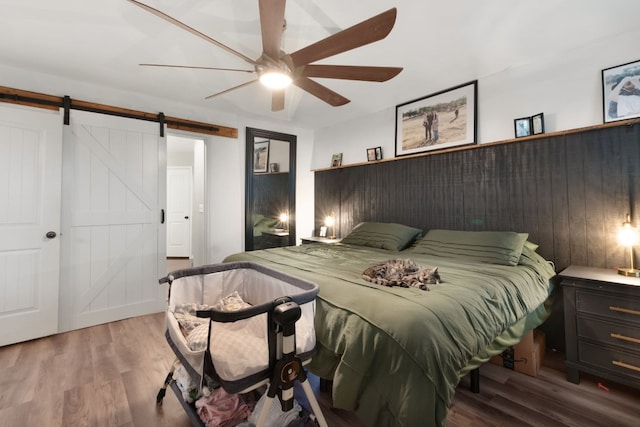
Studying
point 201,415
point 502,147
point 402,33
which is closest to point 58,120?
point 201,415

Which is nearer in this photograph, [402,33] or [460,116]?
[402,33]

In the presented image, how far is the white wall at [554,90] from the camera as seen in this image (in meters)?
2.29

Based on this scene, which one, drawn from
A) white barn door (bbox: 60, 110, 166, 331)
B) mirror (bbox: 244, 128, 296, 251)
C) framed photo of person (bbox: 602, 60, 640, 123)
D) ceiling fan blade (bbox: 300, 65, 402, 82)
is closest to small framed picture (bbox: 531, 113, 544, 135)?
framed photo of person (bbox: 602, 60, 640, 123)

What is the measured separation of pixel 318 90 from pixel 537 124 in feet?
6.32

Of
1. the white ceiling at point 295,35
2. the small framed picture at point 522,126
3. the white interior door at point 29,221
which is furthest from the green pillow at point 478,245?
the white interior door at point 29,221

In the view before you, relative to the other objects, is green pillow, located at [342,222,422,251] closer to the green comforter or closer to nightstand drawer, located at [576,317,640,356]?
the green comforter

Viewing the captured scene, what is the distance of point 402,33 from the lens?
2154 mm

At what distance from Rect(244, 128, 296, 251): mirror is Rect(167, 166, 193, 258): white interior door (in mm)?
2644

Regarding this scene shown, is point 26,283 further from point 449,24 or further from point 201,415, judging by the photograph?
point 449,24

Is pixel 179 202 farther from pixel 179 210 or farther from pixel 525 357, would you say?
pixel 525 357

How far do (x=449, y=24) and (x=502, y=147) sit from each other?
1.31 metres

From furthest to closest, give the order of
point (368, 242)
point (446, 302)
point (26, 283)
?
point (368, 242) → point (26, 283) → point (446, 302)

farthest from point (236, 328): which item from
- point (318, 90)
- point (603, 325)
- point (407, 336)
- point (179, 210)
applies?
point (179, 210)

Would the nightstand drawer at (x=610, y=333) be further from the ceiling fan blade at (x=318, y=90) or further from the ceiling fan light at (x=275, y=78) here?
the ceiling fan light at (x=275, y=78)
